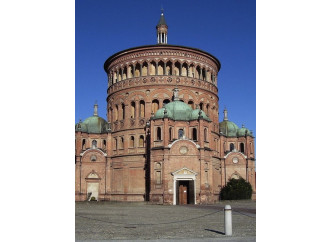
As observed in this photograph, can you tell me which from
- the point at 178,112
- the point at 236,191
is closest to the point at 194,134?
the point at 178,112

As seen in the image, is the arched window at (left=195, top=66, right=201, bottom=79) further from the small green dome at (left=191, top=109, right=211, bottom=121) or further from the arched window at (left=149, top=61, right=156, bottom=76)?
the small green dome at (left=191, top=109, right=211, bottom=121)

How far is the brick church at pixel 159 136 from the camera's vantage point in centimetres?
4066

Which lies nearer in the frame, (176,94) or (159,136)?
(159,136)

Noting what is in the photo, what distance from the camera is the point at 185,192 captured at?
4078cm

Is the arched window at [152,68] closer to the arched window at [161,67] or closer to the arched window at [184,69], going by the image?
the arched window at [161,67]

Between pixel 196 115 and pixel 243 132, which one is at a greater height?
pixel 196 115

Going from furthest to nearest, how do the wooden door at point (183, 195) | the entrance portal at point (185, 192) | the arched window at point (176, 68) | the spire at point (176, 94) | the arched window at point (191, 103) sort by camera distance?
1. the arched window at point (191, 103)
2. the arched window at point (176, 68)
3. the spire at point (176, 94)
4. the wooden door at point (183, 195)
5. the entrance portal at point (185, 192)

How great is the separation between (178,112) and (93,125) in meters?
15.1

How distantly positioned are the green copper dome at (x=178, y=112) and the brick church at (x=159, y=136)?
0.37 ft

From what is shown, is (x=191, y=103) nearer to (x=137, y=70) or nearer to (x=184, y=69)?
(x=184, y=69)

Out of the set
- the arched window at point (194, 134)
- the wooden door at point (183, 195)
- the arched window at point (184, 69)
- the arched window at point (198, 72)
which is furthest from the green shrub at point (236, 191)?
the arched window at point (184, 69)

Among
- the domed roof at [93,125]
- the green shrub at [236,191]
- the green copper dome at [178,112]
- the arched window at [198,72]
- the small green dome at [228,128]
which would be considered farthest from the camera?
the small green dome at [228,128]
